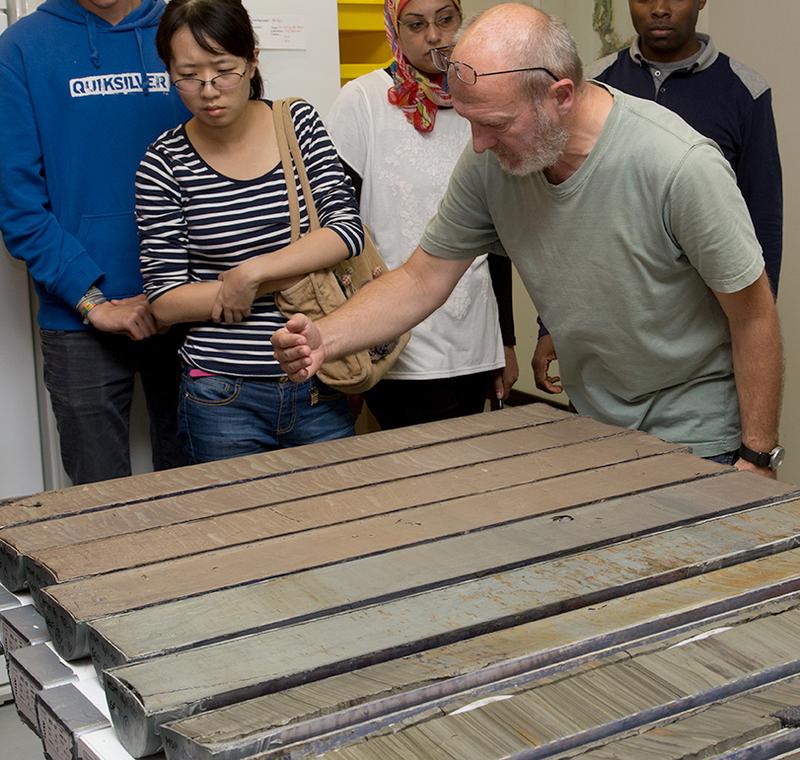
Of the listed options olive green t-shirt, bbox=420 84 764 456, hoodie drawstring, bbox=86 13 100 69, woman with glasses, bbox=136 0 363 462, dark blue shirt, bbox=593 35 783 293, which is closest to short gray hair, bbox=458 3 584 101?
olive green t-shirt, bbox=420 84 764 456

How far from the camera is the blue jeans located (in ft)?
8.36

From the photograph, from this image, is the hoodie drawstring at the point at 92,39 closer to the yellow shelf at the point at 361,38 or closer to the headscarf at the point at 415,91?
the headscarf at the point at 415,91

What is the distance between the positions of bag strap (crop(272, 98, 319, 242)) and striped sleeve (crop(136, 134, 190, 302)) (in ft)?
0.79

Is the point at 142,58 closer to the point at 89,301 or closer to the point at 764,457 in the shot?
the point at 89,301

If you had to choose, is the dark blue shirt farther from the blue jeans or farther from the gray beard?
the blue jeans

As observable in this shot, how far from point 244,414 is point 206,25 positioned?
834 millimetres

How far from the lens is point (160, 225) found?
253 centimetres

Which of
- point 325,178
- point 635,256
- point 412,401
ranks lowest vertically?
point 412,401

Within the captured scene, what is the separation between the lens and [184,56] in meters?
2.46

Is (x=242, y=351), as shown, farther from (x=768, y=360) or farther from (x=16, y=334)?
(x=768, y=360)

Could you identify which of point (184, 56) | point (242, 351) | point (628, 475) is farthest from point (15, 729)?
point (628, 475)

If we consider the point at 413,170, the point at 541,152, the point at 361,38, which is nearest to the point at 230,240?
the point at 413,170

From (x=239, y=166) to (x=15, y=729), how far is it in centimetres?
166

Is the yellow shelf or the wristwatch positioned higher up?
the yellow shelf
